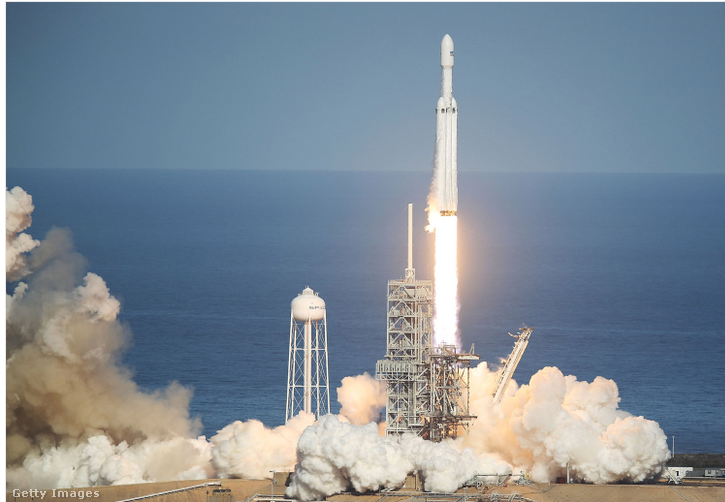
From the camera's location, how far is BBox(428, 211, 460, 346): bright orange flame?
212 ft

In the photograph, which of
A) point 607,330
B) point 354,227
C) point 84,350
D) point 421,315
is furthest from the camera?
point 354,227

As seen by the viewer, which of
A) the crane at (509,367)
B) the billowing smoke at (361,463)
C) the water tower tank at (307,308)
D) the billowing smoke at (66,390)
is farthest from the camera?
the billowing smoke at (66,390)

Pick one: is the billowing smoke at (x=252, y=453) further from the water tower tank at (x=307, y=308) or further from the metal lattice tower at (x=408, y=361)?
the water tower tank at (x=307, y=308)

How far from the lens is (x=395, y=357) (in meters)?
62.6

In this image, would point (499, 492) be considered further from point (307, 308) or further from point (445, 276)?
point (307, 308)

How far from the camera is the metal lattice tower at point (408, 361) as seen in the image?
6203 centimetres

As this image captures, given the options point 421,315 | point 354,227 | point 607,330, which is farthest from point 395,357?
point 354,227

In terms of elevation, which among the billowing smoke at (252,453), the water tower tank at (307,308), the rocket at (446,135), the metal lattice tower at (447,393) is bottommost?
the billowing smoke at (252,453)

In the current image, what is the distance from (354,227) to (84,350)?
12225cm

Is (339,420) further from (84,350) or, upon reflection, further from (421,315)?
(84,350)

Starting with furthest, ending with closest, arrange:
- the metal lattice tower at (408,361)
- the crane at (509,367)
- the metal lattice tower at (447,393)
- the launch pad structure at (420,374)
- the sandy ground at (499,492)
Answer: the crane at (509,367), the metal lattice tower at (408,361), the launch pad structure at (420,374), the metal lattice tower at (447,393), the sandy ground at (499,492)

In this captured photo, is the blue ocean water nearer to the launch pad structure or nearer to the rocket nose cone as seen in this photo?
the launch pad structure

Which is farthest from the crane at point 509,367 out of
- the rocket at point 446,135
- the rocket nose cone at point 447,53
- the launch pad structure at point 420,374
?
the rocket nose cone at point 447,53

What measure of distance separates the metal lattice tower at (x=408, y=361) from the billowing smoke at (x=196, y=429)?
60.0 inches
